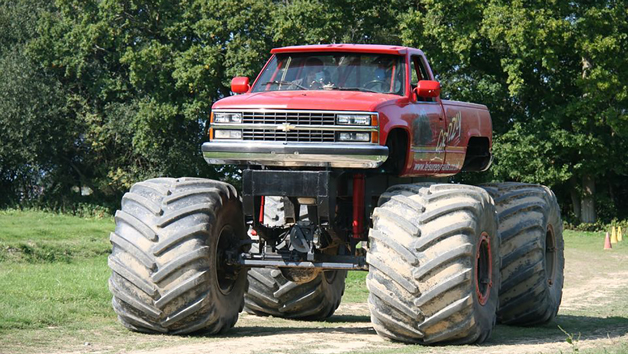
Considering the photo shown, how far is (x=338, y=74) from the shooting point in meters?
12.7

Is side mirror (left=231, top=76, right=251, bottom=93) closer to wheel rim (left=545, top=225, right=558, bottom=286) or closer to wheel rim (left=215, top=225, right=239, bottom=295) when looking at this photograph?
wheel rim (left=215, top=225, right=239, bottom=295)

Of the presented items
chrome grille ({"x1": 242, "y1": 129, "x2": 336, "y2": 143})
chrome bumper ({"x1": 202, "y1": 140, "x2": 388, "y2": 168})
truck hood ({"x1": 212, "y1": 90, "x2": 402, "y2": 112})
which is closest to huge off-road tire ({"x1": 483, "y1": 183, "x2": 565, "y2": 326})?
truck hood ({"x1": 212, "y1": 90, "x2": 402, "y2": 112})

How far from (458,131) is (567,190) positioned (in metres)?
34.5

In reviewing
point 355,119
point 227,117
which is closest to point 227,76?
point 227,117

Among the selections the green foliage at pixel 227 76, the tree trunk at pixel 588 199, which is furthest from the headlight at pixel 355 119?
the tree trunk at pixel 588 199

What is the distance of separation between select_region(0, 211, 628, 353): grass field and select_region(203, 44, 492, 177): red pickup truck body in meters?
2.14

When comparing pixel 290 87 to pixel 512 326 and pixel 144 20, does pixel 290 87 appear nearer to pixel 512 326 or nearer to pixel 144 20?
pixel 512 326

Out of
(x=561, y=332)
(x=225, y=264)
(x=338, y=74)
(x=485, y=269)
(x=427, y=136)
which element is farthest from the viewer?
(x=561, y=332)

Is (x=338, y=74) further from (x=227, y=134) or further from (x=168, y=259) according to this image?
(x=168, y=259)

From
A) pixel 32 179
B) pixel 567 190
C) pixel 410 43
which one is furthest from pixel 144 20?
pixel 567 190

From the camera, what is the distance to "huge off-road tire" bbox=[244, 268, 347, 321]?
14094mm

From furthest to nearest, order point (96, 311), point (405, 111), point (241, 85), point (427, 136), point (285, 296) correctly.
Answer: point (285, 296), point (96, 311), point (241, 85), point (427, 136), point (405, 111)

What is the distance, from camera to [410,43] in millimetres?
42906

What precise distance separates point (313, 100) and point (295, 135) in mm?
427
